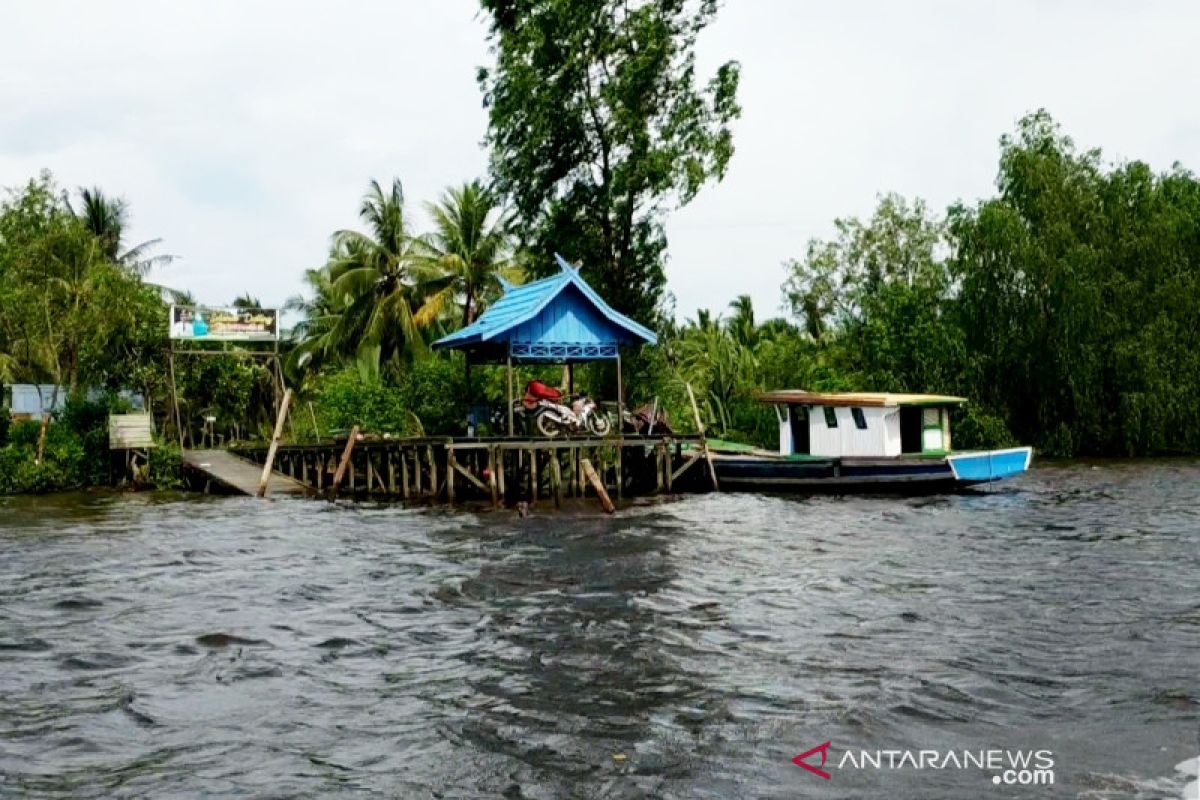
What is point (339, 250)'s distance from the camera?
40844 mm

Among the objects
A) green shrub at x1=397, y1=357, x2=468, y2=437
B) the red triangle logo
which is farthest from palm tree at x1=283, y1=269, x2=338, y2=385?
the red triangle logo

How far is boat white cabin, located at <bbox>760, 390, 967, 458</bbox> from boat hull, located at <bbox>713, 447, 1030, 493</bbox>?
1.48 ft

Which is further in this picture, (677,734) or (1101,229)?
(1101,229)

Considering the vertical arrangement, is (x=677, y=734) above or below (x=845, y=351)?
below

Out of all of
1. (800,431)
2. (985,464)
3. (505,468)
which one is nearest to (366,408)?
(505,468)

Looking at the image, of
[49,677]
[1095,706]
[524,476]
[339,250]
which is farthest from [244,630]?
[339,250]

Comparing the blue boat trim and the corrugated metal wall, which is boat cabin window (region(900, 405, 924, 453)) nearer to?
the corrugated metal wall

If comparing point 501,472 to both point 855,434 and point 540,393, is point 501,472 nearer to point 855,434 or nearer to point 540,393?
point 540,393

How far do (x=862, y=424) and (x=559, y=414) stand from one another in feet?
22.0

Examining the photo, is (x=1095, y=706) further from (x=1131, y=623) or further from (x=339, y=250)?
(x=339, y=250)

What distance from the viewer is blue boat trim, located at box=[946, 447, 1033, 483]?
2477 centimetres

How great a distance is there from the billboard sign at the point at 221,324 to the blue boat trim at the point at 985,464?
56.6 ft

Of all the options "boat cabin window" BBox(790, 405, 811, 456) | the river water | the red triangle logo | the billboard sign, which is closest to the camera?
the red triangle logo

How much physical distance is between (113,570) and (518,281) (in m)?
23.5
